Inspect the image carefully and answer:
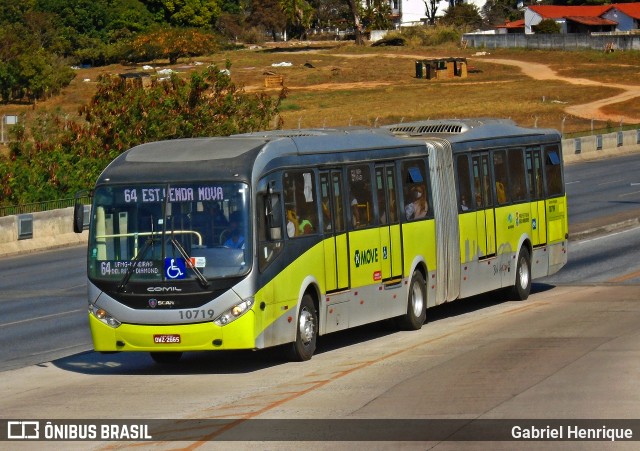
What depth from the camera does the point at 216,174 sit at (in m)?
16.1

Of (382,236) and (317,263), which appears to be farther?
(382,236)

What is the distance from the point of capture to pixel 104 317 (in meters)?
16.1

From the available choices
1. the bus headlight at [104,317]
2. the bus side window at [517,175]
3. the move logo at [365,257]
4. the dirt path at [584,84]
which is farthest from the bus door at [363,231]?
the dirt path at [584,84]

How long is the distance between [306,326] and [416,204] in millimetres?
4284

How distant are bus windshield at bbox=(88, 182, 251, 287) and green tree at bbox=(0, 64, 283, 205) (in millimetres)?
27447

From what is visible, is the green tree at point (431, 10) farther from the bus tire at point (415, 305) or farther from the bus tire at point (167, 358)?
the bus tire at point (167, 358)

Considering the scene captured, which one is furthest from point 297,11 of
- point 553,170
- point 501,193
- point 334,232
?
point 334,232

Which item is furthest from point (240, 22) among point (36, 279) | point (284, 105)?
point (36, 279)

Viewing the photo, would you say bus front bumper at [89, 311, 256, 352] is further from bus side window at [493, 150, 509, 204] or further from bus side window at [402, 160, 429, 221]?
bus side window at [493, 150, 509, 204]

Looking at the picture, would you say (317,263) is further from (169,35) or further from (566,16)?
(566,16)

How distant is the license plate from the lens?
15703 mm

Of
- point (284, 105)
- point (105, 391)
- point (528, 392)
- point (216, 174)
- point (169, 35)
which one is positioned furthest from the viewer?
point (169, 35)

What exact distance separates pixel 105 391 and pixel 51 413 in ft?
5.12

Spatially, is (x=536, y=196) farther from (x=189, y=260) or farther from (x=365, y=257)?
(x=189, y=260)
